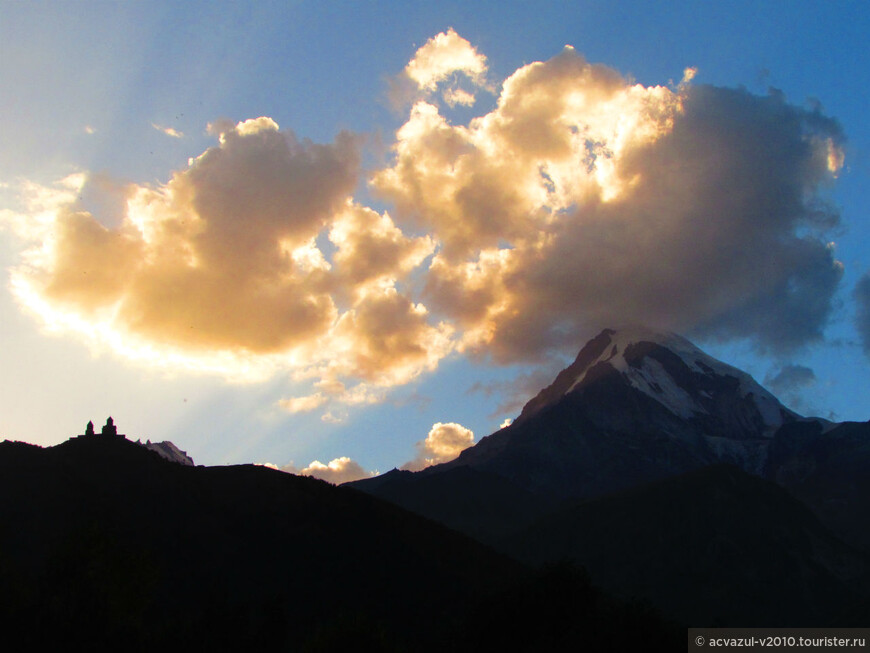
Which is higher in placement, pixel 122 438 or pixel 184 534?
pixel 122 438

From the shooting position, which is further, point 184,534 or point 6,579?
point 184,534

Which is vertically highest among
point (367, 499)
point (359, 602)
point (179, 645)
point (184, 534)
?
point (367, 499)

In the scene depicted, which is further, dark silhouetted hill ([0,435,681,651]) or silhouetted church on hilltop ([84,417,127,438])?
silhouetted church on hilltop ([84,417,127,438])

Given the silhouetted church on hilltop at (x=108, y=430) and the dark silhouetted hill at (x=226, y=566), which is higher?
the silhouetted church on hilltop at (x=108, y=430)

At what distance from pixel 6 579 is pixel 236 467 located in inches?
3015

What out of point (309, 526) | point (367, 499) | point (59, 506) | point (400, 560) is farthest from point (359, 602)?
point (59, 506)

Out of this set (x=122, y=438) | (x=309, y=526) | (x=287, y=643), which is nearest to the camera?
(x=287, y=643)

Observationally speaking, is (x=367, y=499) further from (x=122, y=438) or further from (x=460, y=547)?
(x=122, y=438)

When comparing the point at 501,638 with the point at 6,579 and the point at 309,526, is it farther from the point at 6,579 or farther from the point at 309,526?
the point at 309,526

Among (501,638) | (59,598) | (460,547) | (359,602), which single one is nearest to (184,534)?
(359,602)

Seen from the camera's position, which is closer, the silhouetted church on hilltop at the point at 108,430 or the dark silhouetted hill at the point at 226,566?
the dark silhouetted hill at the point at 226,566

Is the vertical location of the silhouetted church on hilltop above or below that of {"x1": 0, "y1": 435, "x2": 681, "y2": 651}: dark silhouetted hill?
above

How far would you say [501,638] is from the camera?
77938mm

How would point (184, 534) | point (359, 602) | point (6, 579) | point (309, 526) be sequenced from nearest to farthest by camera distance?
point (6, 579), point (359, 602), point (184, 534), point (309, 526)
